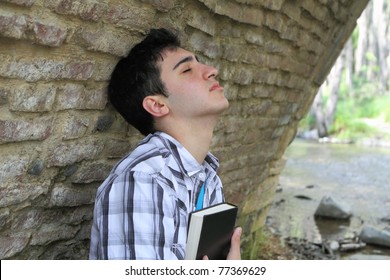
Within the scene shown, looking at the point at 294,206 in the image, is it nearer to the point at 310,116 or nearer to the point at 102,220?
the point at 102,220

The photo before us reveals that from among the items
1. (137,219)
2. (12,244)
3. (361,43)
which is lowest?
(12,244)

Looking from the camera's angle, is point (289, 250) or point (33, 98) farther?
point (289, 250)

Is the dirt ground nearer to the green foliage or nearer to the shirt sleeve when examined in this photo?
the shirt sleeve

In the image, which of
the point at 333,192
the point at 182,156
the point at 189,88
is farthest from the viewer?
the point at 333,192

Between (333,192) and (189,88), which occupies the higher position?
(189,88)

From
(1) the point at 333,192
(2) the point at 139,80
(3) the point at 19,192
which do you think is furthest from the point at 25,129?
(1) the point at 333,192

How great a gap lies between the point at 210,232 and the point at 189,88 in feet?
2.01

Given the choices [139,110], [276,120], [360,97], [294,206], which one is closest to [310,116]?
[360,97]

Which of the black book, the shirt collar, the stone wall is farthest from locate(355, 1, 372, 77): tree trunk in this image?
the black book

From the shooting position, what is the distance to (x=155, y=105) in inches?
94.1

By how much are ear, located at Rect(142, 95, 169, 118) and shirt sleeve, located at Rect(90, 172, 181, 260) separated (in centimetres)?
43

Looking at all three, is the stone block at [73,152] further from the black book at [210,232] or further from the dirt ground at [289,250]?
the dirt ground at [289,250]

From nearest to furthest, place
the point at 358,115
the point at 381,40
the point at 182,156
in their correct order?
the point at 182,156, the point at 358,115, the point at 381,40

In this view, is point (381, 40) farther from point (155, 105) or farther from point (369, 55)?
point (155, 105)
